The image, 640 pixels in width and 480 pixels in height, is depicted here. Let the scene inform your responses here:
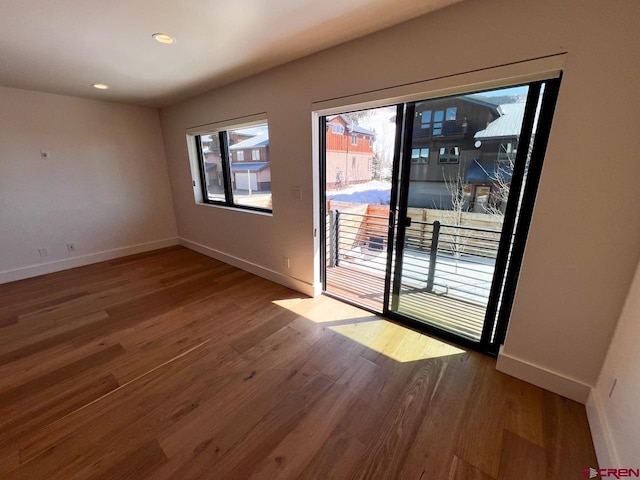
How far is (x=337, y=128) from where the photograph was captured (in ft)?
8.14

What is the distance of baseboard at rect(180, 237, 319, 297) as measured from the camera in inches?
110

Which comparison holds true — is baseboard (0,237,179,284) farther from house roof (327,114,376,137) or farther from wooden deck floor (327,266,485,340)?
house roof (327,114,376,137)

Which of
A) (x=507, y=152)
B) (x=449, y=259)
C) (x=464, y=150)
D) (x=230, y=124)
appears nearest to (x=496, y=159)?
(x=507, y=152)

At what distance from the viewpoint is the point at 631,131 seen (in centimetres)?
120

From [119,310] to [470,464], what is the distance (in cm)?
298

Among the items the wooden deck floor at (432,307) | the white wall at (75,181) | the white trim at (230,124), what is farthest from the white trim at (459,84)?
the white wall at (75,181)

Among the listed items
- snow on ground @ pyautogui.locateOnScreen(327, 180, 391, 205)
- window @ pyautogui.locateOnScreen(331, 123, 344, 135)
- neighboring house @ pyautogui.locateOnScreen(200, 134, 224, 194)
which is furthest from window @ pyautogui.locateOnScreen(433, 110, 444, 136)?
neighboring house @ pyautogui.locateOnScreen(200, 134, 224, 194)

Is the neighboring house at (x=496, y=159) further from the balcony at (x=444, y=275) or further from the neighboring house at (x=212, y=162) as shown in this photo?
the neighboring house at (x=212, y=162)

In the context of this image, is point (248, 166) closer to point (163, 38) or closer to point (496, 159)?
point (163, 38)

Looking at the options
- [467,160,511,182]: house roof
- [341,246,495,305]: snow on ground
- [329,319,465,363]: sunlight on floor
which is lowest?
[329,319,465,363]: sunlight on floor

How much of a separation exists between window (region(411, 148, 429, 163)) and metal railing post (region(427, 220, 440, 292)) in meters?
0.48

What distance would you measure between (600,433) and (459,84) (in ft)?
6.53

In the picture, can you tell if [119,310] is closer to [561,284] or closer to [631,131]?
[561,284]

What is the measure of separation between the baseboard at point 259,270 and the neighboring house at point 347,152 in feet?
3.74
